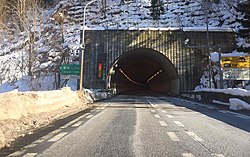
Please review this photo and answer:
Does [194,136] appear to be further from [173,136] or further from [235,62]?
[235,62]

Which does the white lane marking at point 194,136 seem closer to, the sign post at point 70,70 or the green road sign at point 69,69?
the sign post at point 70,70

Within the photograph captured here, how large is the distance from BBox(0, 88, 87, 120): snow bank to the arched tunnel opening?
26623 mm

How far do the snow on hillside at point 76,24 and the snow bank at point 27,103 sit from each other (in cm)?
3071

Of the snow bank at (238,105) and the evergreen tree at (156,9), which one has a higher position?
the evergreen tree at (156,9)

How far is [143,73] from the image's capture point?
72.6 metres

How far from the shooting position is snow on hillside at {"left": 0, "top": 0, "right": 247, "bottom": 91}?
4834cm

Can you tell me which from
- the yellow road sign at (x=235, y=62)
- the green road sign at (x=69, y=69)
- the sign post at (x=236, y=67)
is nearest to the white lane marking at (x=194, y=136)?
the green road sign at (x=69, y=69)

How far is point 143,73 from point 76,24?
21.0 metres

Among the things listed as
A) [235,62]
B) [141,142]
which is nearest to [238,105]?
[141,142]

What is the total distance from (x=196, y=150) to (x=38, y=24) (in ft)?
217

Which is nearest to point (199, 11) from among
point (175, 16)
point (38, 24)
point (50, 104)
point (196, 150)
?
point (175, 16)

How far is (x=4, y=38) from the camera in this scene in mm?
61062

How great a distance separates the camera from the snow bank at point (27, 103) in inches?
309

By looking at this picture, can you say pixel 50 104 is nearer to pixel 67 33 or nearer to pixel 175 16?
pixel 67 33
